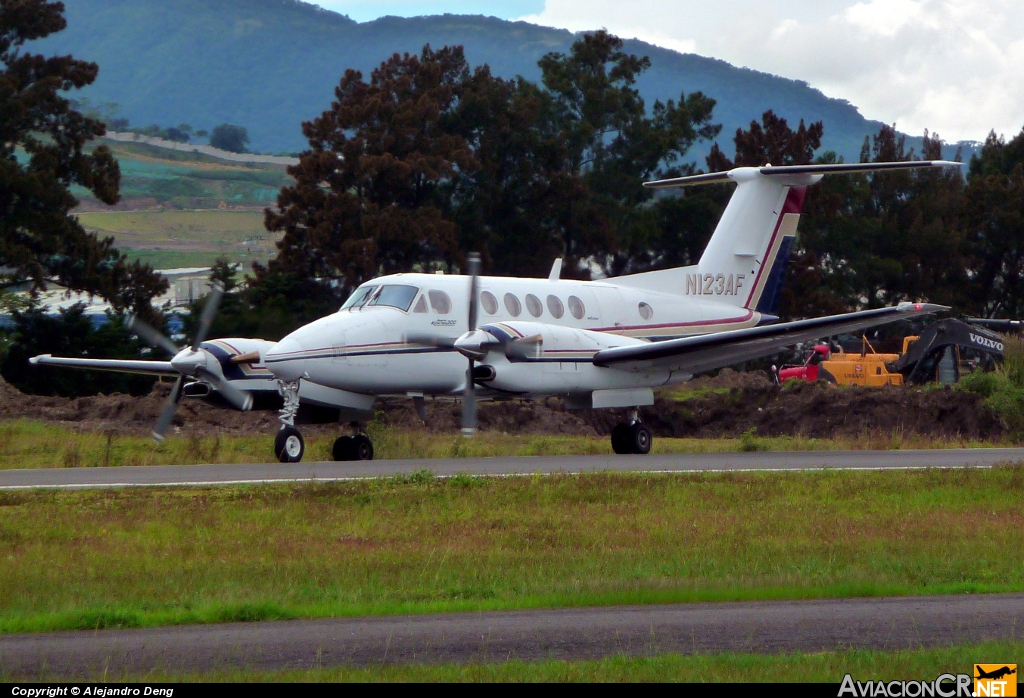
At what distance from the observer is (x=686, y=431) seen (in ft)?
118

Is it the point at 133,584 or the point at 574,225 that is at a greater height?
the point at 574,225

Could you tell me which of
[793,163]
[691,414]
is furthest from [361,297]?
[793,163]

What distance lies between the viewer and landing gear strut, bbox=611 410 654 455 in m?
21.6

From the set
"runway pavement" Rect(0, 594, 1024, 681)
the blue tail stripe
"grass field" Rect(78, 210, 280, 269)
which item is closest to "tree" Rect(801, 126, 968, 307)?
the blue tail stripe

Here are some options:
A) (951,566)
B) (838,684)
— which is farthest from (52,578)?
(951,566)

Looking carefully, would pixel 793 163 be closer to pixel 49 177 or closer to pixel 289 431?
pixel 49 177

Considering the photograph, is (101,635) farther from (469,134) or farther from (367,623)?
(469,134)

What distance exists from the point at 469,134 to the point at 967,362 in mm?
22849

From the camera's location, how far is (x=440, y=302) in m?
20.0

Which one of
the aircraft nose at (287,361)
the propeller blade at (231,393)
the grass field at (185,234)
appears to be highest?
the grass field at (185,234)

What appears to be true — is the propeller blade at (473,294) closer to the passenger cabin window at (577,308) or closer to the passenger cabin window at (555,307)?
the passenger cabin window at (555,307)

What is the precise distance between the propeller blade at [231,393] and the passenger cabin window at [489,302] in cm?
442

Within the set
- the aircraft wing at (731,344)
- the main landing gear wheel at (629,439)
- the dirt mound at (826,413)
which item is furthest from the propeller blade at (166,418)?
the dirt mound at (826,413)

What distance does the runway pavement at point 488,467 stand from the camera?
52.1 feet
